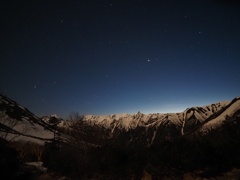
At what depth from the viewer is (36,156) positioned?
18.1 m

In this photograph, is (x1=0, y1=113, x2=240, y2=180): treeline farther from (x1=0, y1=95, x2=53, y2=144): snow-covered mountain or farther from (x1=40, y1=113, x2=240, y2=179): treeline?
(x1=0, y1=95, x2=53, y2=144): snow-covered mountain

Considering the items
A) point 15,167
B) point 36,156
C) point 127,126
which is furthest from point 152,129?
point 15,167

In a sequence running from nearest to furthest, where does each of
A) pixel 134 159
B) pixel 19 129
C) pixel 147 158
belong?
pixel 147 158 < pixel 134 159 < pixel 19 129

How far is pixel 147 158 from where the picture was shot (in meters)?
8.59

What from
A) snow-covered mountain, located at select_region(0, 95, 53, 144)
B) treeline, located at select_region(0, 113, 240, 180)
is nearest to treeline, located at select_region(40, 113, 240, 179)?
treeline, located at select_region(0, 113, 240, 180)

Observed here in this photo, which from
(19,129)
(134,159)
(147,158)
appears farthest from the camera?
(19,129)

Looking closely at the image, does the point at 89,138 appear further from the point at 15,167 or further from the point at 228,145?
the point at 228,145

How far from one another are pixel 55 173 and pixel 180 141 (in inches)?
394

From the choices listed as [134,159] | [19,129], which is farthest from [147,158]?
[19,129]

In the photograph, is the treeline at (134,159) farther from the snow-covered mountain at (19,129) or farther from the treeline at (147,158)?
the snow-covered mountain at (19,129)

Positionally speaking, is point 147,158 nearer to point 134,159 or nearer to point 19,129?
point 134,159

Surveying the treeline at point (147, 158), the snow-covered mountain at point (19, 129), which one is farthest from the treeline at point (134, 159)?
the snow-covered mountain at point (19, 129)

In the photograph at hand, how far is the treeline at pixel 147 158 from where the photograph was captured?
7352 mm

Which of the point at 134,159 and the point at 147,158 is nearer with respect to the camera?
the point at 147,158
